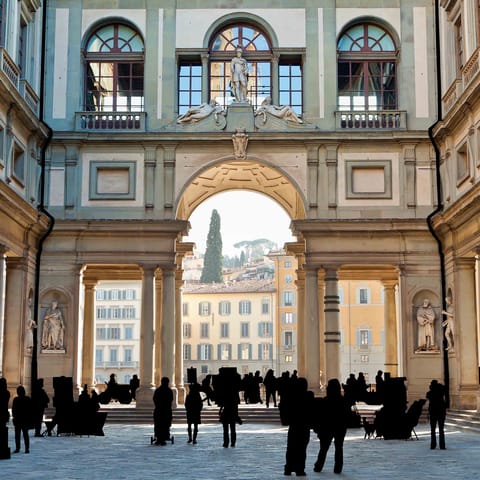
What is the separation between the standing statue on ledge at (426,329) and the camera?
33625 mm

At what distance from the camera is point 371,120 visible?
3541 cm

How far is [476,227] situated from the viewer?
97.6ft

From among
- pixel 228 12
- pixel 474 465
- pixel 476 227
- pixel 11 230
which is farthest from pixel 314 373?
pixel 474 465

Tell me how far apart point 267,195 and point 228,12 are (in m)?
8.22

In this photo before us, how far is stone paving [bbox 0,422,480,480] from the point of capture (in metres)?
16.0

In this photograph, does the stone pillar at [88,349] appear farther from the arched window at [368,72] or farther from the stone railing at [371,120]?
the arched window at [368,72]

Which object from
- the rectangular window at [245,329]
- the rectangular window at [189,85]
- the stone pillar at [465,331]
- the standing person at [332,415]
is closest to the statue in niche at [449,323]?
the stone pillar at [465,331]

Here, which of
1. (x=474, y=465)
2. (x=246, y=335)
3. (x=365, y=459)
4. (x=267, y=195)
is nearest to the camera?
(x=474, y=465)

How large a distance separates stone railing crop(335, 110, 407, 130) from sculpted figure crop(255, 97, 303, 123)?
1680 millimetres

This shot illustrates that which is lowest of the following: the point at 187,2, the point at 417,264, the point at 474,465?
the point at 474,465

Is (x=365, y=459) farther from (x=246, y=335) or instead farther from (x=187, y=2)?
(x=246, y=335)

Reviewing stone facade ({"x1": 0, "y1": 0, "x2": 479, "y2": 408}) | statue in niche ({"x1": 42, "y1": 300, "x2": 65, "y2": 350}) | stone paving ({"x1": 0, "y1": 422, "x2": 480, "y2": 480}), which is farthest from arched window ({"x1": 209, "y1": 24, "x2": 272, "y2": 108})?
stone paving ({"x1": 0, "y1": 422, "x2": 480, "y2": 480})

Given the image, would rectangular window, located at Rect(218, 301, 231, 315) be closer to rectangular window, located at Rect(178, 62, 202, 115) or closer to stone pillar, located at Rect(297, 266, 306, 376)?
stone pillar, located at Rect(297, 266, 306, 376)

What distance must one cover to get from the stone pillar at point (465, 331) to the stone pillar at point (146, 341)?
10.6 m
